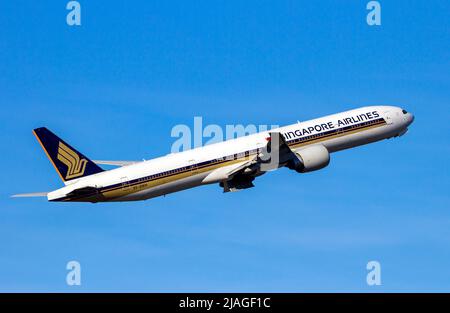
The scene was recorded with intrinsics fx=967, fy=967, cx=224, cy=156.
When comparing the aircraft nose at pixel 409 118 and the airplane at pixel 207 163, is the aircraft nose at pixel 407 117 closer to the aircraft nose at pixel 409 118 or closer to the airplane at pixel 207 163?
the aircraft nose at pixel 409 118

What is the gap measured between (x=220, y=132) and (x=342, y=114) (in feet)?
37.0

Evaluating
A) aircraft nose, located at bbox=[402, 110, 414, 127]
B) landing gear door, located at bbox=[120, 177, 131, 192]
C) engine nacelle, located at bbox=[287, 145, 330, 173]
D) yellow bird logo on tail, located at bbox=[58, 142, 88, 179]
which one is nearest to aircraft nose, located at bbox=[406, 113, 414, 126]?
aircraft nose, located at bbox=[402, 110, 414, 127]

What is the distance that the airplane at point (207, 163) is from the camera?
72125 mm

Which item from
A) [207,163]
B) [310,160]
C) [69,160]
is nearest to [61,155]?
[69,160]

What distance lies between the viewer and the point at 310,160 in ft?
249

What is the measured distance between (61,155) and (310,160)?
63.3ft

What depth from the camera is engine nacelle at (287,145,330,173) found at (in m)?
75.9

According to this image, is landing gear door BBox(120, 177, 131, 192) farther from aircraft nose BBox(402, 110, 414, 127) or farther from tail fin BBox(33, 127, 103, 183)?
aircraft nose BBox(402, 110, 414, 127)

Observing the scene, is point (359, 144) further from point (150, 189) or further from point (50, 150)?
point (50, 150)

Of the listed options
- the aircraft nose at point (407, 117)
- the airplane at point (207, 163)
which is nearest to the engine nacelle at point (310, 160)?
the airplane at point (207, 163)

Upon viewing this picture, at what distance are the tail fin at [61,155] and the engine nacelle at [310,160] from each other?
53.9 ft

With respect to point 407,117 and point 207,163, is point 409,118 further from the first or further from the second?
point 207,163

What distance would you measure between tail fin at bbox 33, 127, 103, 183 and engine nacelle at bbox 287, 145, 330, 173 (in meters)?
16.4

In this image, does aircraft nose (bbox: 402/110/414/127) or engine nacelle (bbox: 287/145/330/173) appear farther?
aircraft nose (bbox: 402/110/414/127)
